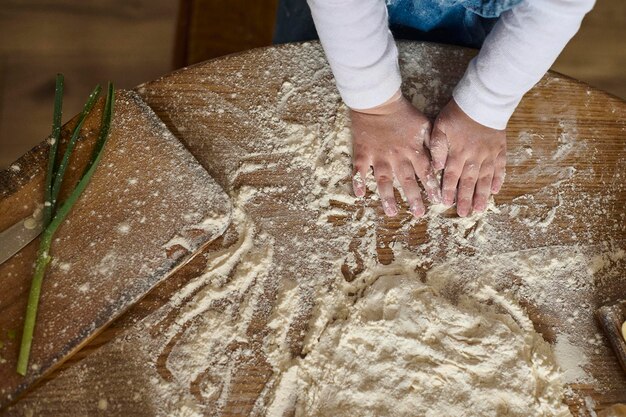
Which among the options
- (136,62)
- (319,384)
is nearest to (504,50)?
(319,384)

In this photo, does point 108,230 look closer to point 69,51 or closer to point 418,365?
point 418,365

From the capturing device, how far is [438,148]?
0.86m

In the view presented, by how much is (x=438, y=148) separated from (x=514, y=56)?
0.53 ft

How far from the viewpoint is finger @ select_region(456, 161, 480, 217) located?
846mm

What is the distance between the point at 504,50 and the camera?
0.80 m

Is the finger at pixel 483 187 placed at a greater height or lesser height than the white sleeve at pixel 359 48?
lesser

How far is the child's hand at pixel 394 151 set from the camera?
850 millimetres

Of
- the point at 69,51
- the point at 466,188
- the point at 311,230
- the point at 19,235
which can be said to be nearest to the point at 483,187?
the point at 466,188

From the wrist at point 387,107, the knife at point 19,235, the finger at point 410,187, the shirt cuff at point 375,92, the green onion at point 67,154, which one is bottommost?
the knife at point 19,235

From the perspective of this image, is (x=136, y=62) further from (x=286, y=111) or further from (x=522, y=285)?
(x=522, y=285)

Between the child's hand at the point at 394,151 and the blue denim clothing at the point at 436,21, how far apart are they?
0.55ft

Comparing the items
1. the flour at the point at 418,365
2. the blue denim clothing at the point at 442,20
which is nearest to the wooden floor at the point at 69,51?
the blue denim clothing at the point at 442,20

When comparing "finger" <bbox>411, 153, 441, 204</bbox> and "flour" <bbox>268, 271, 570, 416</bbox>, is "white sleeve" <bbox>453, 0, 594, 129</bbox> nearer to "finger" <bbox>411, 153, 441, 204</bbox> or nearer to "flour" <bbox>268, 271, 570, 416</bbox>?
"finger" <bbox>411, 153, 441, 204</bbox>

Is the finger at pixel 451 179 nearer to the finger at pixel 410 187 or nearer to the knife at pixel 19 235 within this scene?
the finger at pixel 410 187
